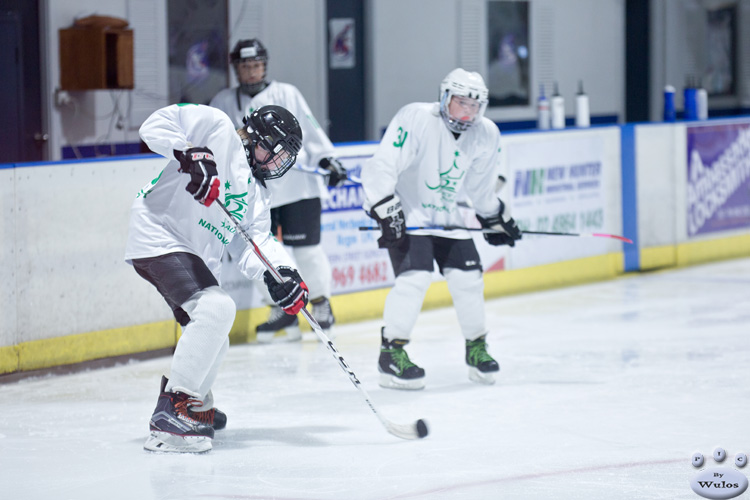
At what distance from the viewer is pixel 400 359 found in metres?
4.81

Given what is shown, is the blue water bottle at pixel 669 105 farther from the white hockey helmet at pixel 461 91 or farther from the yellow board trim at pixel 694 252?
the white hockey helmet at pixel 461 91

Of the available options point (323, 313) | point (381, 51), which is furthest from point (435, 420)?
point (381, 51)

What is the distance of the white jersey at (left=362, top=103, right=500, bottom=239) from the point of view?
4741 mm

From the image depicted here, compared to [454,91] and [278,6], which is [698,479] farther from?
[278,6]

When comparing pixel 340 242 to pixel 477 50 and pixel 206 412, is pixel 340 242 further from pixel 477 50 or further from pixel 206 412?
pixel 477 50

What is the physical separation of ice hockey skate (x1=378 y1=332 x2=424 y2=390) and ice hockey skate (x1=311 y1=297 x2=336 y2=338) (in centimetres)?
102

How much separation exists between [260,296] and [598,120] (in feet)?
18.4

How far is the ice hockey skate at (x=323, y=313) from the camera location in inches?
230

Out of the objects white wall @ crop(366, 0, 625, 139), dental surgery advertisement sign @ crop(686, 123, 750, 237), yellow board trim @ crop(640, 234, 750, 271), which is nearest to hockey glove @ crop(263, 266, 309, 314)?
yellow board trim @ crop(640, 234, 750, 271)

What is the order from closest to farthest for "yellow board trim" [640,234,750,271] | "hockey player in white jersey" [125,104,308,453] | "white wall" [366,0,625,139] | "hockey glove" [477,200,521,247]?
"hockey player in white jersey" [125,104,308,453] → "hockey glove" [477,200,521,247] → "yellow board trim" [640,234,750,271] → "white wall" [366,0,625,139]

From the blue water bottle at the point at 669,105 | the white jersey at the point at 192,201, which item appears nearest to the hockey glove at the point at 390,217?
the white jersey at the point at 192,201

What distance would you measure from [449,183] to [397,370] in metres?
0.76

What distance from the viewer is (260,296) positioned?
5.96 m

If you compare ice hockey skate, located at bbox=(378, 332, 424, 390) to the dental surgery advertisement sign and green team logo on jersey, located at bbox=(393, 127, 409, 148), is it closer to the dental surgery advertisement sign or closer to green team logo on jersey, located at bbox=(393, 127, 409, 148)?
green team logo on jersey, located at bbox=(393, 127, 409, 148)
